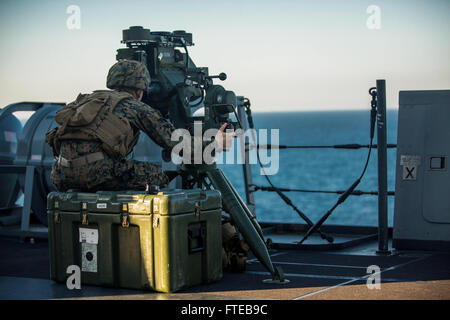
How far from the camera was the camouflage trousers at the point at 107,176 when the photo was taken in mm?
5977

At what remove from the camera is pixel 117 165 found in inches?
238

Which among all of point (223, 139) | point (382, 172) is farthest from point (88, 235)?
point (382, 172)

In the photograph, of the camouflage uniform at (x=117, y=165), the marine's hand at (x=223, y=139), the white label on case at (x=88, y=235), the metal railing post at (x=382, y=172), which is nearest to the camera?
the white label on case at (x=88, y=235)

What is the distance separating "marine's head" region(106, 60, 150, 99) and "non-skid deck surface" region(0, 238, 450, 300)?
1.67 metres

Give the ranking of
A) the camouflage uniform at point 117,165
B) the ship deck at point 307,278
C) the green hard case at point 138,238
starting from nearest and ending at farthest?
the ship deck at point 307,278 < the green hard case at point 138,238 < the camouflage uniform at point 117,165

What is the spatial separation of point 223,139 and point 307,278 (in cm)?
144

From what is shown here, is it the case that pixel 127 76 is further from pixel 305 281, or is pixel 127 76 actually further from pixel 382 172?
pixel 382 172

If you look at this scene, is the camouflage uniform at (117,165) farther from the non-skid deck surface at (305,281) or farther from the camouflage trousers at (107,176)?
the non-skid deck surface at (305,281)

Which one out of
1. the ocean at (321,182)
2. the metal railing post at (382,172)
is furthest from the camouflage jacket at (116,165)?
the ocean at (321,182)

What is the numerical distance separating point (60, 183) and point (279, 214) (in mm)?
63132

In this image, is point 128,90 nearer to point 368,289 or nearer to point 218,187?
point 218,187

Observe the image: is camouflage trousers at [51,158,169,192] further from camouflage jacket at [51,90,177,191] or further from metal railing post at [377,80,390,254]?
metal railing post at [377,80,390,254]

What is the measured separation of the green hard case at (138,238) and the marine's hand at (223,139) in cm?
75
